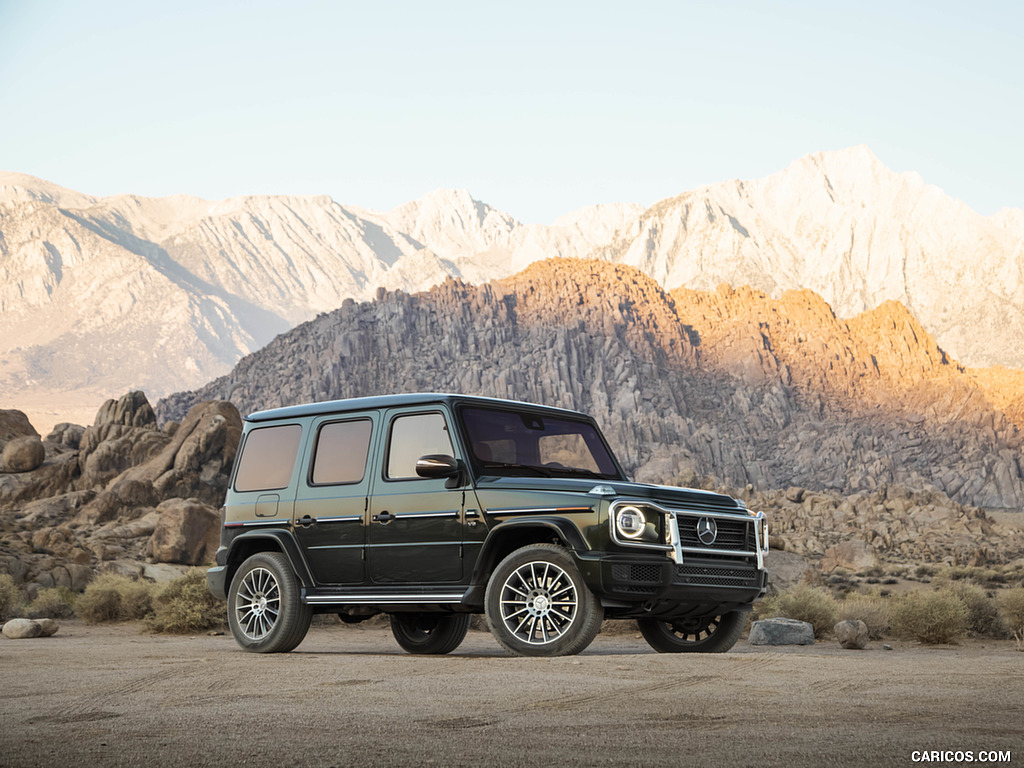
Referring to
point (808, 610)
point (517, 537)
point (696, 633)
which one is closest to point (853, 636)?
point (808, 610)

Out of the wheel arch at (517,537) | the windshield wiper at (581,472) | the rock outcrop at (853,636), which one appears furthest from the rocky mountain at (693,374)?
the wheel arch at (517,537)

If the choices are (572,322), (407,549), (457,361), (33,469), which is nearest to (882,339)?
(572,322)

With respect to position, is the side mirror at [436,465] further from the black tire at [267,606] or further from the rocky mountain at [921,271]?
the rocky mountain at [921,271]

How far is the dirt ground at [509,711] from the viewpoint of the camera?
5395 mm

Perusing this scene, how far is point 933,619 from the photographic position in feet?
51.7

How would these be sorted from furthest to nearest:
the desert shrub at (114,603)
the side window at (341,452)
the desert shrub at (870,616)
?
the desert shrub at (114,603) < the desert shrub at (870,616) < the side window at (341,452)

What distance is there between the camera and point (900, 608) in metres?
16.5

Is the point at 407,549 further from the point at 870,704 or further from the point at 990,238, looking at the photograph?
the point at 990,238

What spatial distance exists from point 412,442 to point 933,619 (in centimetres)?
912

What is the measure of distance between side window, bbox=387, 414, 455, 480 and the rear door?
26cm

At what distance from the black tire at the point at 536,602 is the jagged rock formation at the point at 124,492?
74.8 feet

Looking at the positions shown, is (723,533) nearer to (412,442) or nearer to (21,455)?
(412,442)

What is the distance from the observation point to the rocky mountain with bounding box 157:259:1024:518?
114875mm

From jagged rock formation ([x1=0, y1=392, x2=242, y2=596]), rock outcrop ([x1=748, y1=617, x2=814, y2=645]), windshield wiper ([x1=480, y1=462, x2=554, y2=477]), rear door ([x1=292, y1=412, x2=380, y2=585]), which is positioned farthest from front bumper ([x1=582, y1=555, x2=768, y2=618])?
jagged rock formation ([x1=0, y1=392, x2=242, y2=596])
